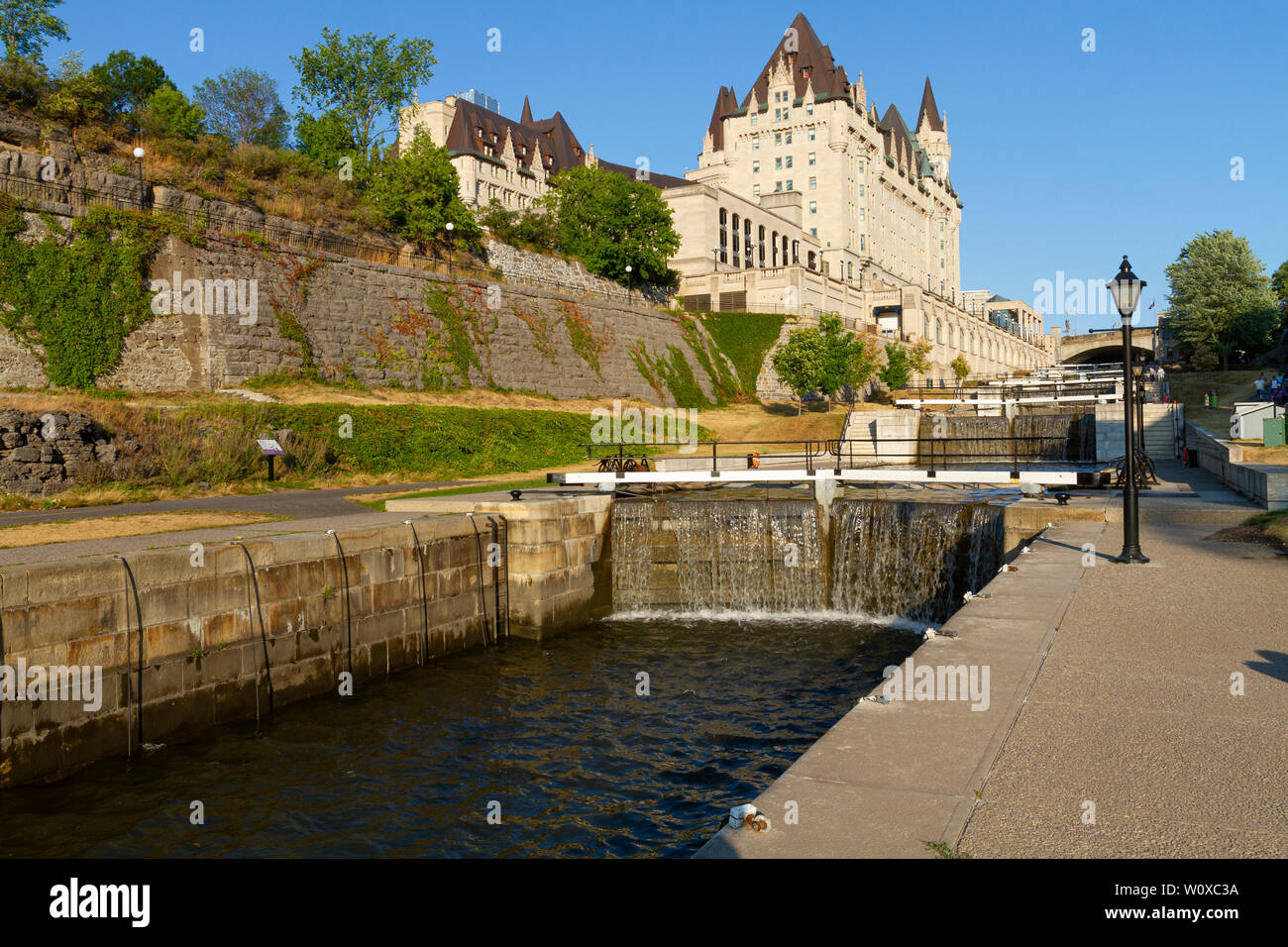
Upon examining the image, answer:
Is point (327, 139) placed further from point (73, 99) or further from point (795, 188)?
point (795, 188)

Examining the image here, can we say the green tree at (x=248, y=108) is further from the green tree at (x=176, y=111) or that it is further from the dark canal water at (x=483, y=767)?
the dark canal water at (x=483, y=767)

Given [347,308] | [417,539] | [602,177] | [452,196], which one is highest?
[602,177]

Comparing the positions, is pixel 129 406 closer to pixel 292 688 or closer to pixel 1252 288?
pixel 292 688

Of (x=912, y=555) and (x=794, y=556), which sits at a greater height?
(x=912, y=555)

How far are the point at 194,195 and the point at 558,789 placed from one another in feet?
96.2

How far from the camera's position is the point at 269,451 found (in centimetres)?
2297

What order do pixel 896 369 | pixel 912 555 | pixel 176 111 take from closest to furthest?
1. pixel 912 555
2. pixel 176 111
3. pixel 896 369

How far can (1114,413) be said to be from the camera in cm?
2925

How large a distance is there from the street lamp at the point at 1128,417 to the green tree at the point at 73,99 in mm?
32334

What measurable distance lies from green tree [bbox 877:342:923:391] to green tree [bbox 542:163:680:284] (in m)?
18.1

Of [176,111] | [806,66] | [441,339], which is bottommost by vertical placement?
[441,339]

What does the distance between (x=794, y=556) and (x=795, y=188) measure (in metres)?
88.4

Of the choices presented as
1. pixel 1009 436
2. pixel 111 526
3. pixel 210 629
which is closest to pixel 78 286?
pixel 111 526

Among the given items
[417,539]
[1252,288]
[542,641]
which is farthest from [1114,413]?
[1252,288]
